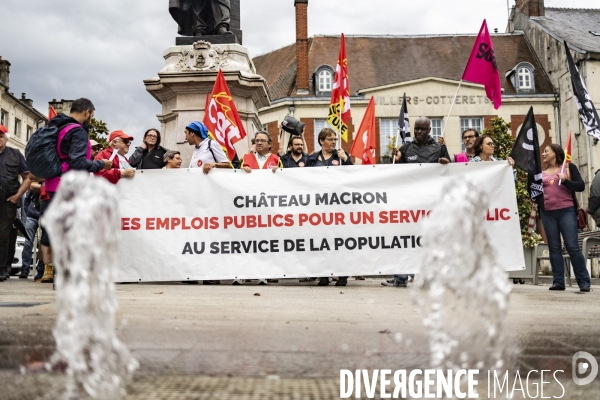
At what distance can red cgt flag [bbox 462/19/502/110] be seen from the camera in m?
10.2

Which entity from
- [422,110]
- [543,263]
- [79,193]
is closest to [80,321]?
[79,193]

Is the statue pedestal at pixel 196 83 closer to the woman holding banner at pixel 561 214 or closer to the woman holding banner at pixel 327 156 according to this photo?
the woman holding banner at pixel 327 156

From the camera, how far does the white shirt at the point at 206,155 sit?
891 cm

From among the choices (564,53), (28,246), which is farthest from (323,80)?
(28,246)

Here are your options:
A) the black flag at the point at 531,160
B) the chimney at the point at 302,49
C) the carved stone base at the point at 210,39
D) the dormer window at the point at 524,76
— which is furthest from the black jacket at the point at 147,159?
the dormer window at the point at 524,76

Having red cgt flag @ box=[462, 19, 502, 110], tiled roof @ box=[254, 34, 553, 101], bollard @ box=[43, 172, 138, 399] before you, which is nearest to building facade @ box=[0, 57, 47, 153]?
tiled roof @ box=[254, 34, 553, 101]

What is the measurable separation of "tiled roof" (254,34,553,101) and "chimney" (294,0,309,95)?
2.59 feet

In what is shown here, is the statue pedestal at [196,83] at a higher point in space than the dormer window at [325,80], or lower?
lower

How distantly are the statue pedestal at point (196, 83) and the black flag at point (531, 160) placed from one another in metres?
4.60

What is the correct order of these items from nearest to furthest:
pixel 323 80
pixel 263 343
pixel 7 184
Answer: pixel 263 343
pixel 7 184
pixel 323 80

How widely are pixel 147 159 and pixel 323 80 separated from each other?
32690mm

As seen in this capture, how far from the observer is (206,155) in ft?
29.3

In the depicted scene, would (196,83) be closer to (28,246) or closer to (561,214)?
(28,246)

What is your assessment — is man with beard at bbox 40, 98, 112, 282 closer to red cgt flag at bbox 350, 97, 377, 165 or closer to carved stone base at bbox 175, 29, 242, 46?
red cgt flag at bbox 350, 97, 377, 165
